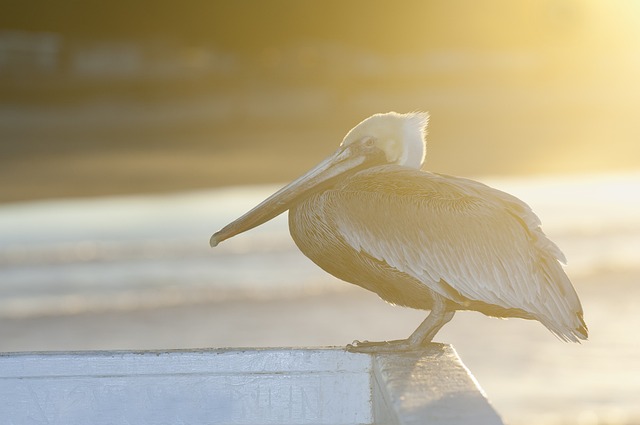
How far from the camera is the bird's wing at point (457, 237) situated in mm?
3066

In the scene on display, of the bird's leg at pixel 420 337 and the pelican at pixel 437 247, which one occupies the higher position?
the pelican at pixel 437 247

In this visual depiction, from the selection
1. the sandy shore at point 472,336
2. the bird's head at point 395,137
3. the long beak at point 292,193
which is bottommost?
the sandy shore at point 472,336

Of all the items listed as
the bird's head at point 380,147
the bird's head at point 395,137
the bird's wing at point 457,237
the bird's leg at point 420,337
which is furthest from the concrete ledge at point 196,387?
the bird's head at point 395,137

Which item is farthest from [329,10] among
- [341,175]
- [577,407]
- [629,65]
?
[341,175]

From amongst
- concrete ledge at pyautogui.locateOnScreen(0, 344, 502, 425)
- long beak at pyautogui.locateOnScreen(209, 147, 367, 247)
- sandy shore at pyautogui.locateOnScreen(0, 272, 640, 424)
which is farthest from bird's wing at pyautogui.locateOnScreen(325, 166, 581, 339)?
sandy shore at pyautogui.locateOnScreen(0, 272, 640, 424)

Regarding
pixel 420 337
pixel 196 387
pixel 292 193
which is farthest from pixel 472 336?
pixel 196 387

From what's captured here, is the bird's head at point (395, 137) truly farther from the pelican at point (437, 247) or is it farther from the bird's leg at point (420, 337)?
the bird's leg at point (420, 337)

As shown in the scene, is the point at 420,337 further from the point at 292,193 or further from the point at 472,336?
the point at 472,336

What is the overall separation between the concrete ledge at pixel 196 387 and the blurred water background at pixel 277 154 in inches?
131

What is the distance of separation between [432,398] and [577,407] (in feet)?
12.9

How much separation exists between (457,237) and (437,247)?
6cm

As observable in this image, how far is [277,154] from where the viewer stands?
61.9 feet

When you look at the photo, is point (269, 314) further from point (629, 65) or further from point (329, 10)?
point (629, 65)

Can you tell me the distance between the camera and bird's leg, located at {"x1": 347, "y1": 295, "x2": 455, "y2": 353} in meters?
2.88
